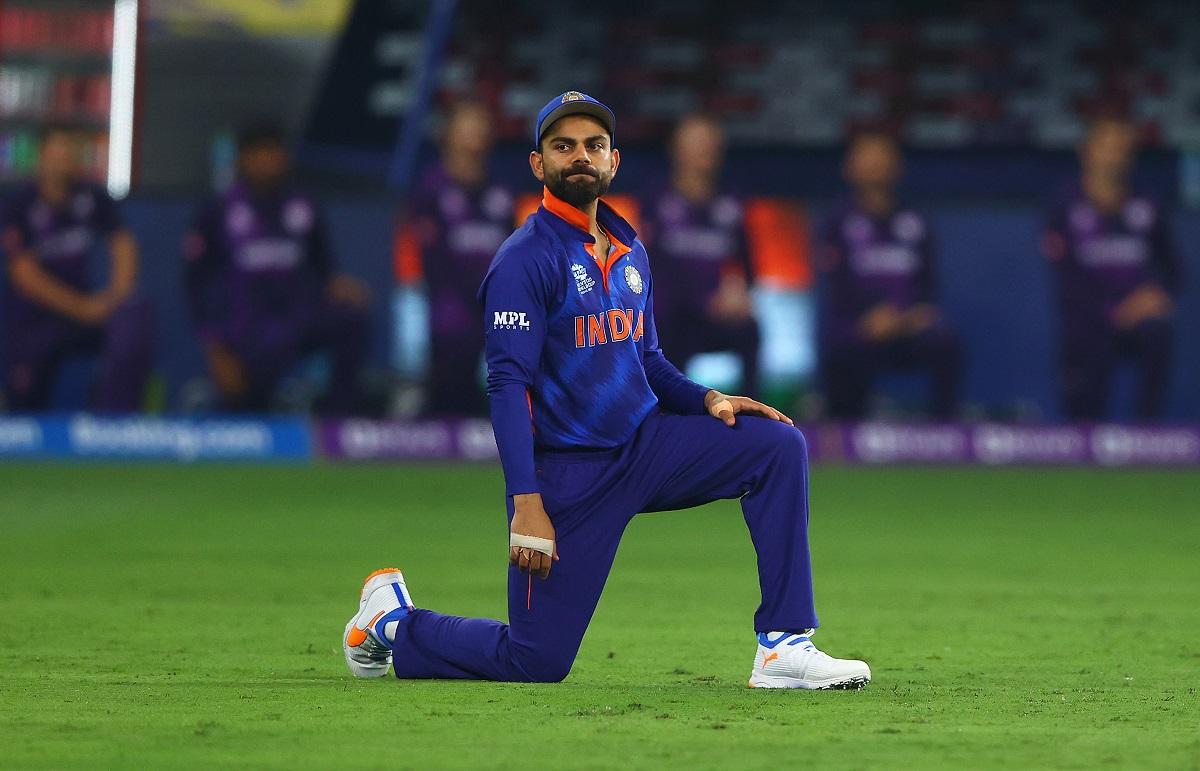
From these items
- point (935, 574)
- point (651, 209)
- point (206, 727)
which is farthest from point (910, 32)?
point (206, 727)

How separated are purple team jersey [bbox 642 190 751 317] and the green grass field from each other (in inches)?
106

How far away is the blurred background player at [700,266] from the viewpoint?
1441cm

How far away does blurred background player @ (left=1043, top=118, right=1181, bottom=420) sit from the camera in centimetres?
1478

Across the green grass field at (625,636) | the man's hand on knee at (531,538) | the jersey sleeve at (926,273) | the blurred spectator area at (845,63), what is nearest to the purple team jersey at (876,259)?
the jersey sleeve at (926,273)

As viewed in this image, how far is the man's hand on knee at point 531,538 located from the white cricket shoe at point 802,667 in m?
0.63

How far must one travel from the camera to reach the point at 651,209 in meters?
14.4

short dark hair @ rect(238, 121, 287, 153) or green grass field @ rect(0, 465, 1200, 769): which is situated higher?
short dark hair @ rect(238, 121, 287, 153)

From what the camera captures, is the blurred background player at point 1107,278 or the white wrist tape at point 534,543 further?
the blurred background player at point 1107,278

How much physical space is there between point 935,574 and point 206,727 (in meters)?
4.48

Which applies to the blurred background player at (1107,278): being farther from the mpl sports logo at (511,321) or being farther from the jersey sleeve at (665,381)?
the mpl sports logo at (511,321)

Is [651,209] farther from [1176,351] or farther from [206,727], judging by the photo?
[206,727]

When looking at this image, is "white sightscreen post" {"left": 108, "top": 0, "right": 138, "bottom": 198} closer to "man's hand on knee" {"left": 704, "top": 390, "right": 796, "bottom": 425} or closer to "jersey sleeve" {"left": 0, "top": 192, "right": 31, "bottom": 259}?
"jersey sleeve" {"left": 0, "top": 192, "right": 31, "bottom": 259}

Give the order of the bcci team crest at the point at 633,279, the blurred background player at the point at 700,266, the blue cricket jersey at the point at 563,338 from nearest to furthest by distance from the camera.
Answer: the blue cricket jersey at the point at 563,338
the bcci team crest at the point at 633,279
the blurred background player at the point at 700,266

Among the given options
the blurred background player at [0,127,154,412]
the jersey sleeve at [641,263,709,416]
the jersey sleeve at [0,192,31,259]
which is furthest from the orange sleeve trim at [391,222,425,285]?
the jersey sleeve at [641,263,709,416]
